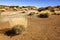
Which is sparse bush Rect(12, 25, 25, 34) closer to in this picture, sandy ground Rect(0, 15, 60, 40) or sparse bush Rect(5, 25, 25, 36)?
sparse bush Rect(5, 25, 25, 36)

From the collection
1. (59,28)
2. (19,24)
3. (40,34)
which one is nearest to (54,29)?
(59,28)

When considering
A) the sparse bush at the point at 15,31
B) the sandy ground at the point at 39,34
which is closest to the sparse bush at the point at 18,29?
the sparse bush at the point at 15,31

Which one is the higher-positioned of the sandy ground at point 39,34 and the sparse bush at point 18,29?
the sparse bush at point 18,29

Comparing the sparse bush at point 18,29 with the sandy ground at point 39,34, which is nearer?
the sandy ground at point 39,34

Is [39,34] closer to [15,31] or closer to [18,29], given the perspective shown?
[18,29]

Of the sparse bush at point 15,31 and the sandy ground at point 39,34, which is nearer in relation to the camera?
the sandy ground at point 39,34

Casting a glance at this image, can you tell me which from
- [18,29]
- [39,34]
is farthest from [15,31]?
[39,34]

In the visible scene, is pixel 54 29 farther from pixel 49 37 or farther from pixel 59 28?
pixel 49 37

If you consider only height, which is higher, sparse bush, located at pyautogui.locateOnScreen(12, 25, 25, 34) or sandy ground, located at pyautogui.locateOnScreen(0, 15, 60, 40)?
sparse bush, located at pyautogui.locateOnScreen(12, 25, 25, 34)

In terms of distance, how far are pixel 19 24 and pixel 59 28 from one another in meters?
4.35

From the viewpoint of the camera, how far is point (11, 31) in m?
15.2

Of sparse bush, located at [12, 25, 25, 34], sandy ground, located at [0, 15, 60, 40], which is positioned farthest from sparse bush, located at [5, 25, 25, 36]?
sandy ground, located at [0, 15, 60, 40]

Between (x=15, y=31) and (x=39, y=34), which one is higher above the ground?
(x=15, y=31)

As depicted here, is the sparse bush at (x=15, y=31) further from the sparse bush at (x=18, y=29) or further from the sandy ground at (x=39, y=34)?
the sandy ground at (x=39, y=34)
